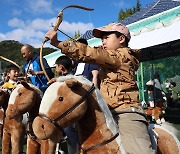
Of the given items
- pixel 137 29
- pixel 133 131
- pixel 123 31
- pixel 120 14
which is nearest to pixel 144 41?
pixel 137 29

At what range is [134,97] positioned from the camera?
277cm

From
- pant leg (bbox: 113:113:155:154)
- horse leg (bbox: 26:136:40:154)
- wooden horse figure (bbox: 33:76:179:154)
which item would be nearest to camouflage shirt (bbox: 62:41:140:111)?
pant leg (bbox: 113:113:155:154)

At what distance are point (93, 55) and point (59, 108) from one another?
503 millimetres

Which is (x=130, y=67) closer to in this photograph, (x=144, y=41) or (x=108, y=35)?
(x=108, y=35)

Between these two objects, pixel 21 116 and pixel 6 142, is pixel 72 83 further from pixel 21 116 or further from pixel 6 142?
pixel 6 142

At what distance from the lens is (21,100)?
13.4ft

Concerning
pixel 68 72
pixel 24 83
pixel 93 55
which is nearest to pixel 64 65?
pixel 68 72

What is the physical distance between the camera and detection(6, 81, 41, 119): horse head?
4051mm

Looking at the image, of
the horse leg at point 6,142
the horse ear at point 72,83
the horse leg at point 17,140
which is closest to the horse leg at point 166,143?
the horse ear at point 72,83

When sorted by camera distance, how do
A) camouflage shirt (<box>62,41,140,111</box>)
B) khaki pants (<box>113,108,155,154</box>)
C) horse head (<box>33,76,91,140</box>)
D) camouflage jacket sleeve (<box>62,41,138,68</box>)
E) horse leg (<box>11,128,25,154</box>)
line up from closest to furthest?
1. horse head (<box>33,76,91,140</box>)
2. camouflage jacket sleeve (<box>62,41,138,68</box>)
3. khaki pants (<box>113,108,155,154</box>)
4. camouflage shirt (<box>62,41,140,111</box>)
5. horse leg (<box>11,128,25,154</box>)

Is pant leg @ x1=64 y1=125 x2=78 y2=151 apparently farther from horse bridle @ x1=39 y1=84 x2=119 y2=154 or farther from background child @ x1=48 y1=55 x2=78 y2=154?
horse bridle @ x1=39 y1=84 x2=119 y2=154

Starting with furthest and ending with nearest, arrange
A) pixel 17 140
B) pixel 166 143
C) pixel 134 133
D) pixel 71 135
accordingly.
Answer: pixel 17 140, pixel 71 135, pixel 166 143, pixel 134 133

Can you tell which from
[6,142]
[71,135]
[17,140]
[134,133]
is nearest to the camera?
[134,133]

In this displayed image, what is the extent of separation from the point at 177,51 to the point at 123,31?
7891 millimetres
